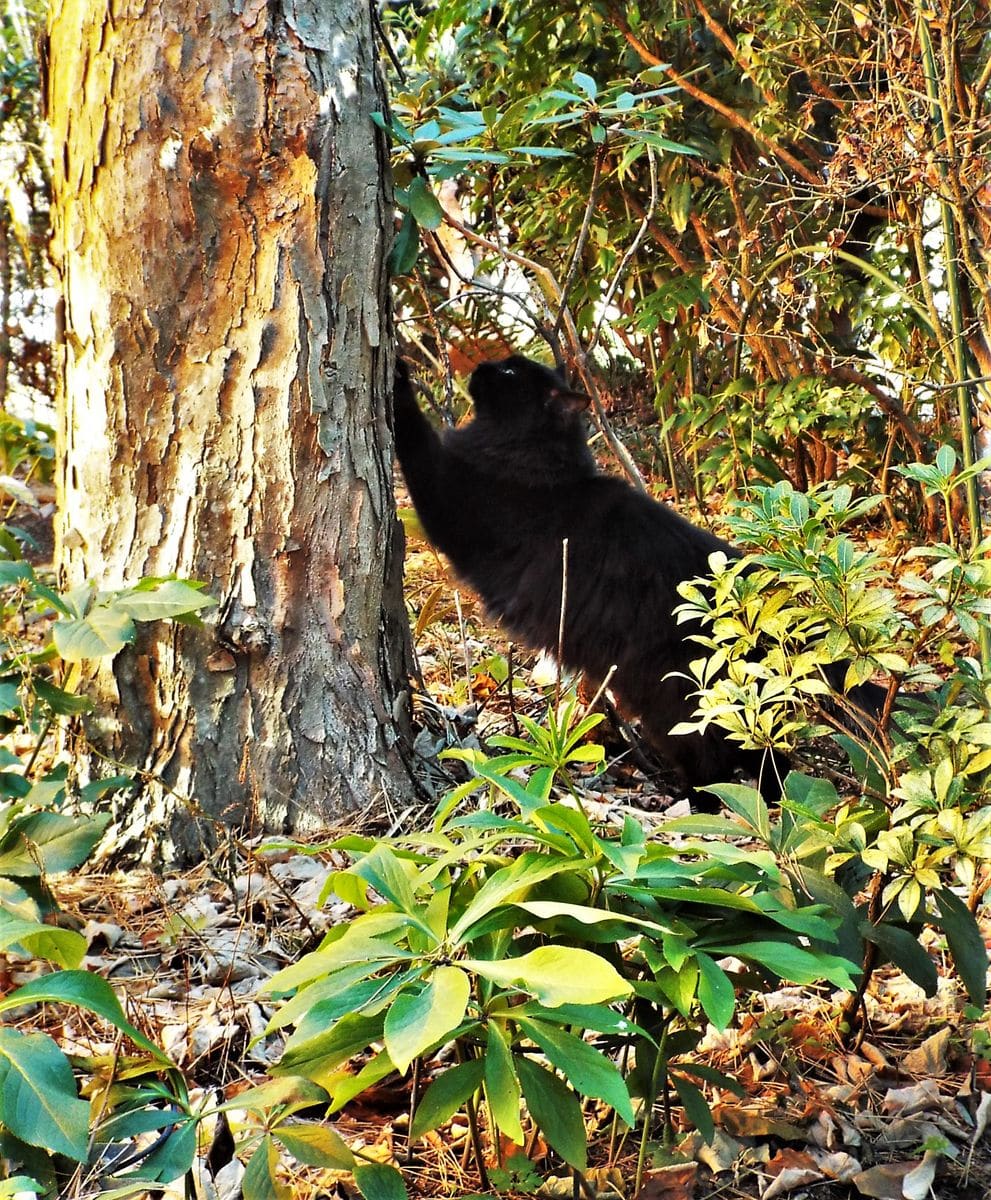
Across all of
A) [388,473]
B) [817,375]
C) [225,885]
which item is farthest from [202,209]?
[817,375]

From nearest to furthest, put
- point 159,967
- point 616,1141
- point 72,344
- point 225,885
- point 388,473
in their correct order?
point 616,1141, point 159,967, point 225,885, point 72,344, point 388,473

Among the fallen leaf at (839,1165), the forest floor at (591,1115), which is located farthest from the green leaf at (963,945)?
the fallen leaf at (839,1165)

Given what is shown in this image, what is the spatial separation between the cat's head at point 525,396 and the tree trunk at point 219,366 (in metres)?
1.42

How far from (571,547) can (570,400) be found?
1.94ft

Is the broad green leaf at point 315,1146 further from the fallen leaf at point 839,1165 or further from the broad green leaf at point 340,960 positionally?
the fallen leaf at point 839,1165

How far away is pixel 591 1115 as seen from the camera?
168cm

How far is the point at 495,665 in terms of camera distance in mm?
3412

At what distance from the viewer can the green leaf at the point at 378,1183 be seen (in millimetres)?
1299

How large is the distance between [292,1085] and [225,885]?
1092mm

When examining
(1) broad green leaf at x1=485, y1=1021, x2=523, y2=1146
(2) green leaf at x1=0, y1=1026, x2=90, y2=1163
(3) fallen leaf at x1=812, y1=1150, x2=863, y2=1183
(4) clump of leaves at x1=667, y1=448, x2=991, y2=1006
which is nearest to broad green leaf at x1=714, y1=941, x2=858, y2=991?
(4) clump of leaves at x1=667, y1=448, x2=991, y2=1006

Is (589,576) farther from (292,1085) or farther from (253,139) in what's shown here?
(292,1085)

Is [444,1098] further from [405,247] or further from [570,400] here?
[570,400]

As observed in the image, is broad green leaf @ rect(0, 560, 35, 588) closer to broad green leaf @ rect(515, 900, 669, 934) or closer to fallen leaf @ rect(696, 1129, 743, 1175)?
broad green leaf @ rect(515, 900, 669, 934)

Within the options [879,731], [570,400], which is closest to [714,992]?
[879,731]
